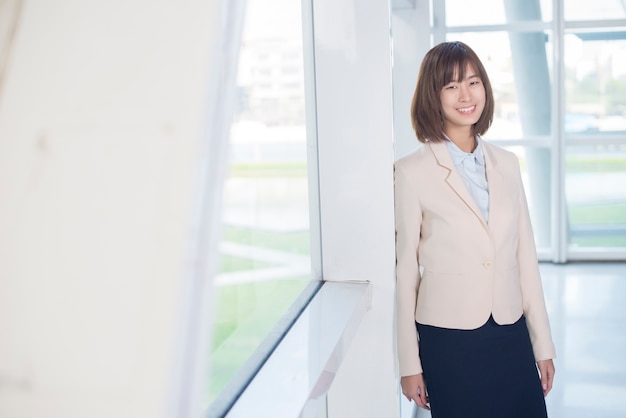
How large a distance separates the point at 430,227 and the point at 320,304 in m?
0.42

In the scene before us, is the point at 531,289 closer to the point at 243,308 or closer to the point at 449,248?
the point at 449,248

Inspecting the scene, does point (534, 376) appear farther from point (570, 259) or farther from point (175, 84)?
point (570, 259)

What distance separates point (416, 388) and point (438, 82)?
973 mm

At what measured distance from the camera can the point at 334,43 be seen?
7.35 ft

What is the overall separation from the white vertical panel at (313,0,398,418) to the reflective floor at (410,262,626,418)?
913mm

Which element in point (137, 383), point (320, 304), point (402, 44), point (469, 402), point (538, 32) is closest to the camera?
point (137, 383)

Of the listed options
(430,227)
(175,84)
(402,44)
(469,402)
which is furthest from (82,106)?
(402,44)

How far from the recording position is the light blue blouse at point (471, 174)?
228 cm

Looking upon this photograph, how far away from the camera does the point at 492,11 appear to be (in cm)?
763

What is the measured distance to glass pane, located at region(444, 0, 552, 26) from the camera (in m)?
7.59

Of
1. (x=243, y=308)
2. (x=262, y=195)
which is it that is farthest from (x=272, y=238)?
(x=243, y=308)

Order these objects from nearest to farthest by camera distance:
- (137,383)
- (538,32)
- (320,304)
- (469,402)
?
1. (137,383)
2. (320,304)
3. (469,402)
4. (538,32)

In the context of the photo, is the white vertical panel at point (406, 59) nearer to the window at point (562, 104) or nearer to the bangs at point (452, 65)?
the bangs at point (452, 65)

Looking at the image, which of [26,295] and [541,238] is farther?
[541,238]
